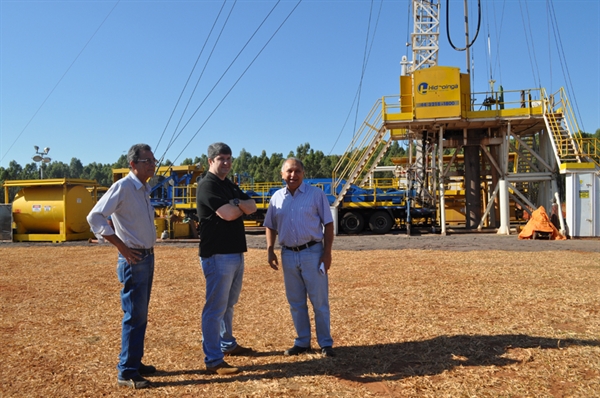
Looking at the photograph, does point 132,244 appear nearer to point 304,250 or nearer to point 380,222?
point 304,250

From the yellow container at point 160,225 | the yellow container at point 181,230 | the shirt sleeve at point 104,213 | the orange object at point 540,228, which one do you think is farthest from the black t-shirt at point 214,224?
the yellow container at point 181,230

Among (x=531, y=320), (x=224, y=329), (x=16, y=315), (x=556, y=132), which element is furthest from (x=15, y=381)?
(x=556, y=132)

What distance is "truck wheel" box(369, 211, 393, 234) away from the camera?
23.0 m

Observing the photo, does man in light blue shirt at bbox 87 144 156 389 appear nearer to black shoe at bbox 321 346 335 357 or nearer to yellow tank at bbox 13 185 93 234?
black shoe at bbox 321 346 335 357

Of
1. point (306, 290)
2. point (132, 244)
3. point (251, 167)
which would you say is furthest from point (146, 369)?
point (251, 167)

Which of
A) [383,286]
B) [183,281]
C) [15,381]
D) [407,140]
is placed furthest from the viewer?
[407,140]

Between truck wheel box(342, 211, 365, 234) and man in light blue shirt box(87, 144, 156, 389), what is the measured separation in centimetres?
1923

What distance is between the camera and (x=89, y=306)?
7.18 metres

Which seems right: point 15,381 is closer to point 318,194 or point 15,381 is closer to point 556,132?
point 318,194

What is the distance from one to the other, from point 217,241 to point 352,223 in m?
19.3

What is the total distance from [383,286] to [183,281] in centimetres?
372

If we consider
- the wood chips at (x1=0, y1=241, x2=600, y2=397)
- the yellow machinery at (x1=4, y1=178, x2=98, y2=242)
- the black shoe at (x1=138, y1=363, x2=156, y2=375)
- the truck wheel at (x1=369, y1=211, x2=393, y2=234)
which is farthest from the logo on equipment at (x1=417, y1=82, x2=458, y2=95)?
the black shoe at (x1=138, y1=363, x2=156, y2=375)

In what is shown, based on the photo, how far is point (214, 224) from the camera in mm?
4398

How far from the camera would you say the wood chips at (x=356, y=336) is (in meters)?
3.94
